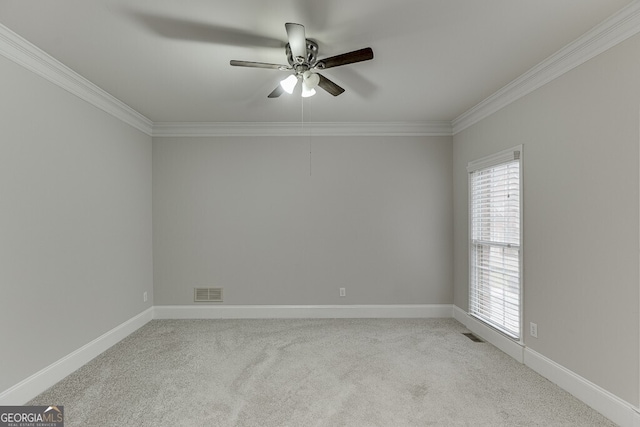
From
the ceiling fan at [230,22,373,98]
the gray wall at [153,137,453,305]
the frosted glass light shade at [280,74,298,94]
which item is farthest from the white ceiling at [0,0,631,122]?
the gray wall at [153,137,453,305]

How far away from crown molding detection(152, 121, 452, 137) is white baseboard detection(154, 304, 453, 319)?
233 cm

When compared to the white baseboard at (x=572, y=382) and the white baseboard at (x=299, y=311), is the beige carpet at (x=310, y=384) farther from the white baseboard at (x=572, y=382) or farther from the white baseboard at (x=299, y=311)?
the white baseboard at (x=299, y=311)

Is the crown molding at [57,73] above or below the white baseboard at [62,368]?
above

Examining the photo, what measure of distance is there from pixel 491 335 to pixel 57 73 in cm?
471

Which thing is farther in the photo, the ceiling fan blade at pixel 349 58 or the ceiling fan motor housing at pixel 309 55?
the ceiling fan motor housing at pixel 309 55

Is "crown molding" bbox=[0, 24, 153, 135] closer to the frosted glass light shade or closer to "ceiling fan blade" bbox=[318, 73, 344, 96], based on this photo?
the frosted glass light shade

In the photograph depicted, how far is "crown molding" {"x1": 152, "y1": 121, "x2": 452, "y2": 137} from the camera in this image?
14.8ft

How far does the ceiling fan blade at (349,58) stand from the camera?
2127 mm

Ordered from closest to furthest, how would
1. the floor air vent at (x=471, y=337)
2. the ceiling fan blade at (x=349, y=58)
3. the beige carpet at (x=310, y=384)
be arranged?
the ceiling fan blade at (x=349, y=58)
the beige carpet at (x=310, y=384)
the floor air vent at (x=471, y=337)

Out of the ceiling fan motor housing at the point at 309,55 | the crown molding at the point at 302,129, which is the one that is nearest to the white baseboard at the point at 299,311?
the crown molding at the point at 302,129

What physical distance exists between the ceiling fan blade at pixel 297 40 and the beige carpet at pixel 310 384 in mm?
2398

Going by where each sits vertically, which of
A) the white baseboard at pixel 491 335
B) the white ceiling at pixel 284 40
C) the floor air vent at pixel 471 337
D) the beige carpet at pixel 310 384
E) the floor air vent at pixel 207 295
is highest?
the white ceiling at pixel 284 40

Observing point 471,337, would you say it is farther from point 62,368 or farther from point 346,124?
point 62,368

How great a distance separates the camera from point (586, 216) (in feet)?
7.91
